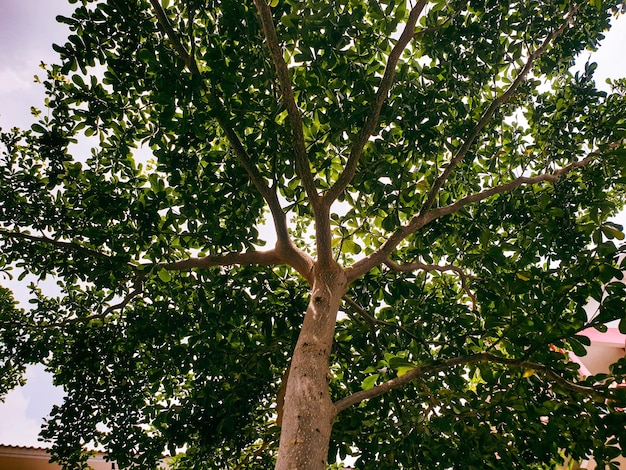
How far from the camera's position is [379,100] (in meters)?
3.60

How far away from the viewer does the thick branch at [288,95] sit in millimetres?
3100

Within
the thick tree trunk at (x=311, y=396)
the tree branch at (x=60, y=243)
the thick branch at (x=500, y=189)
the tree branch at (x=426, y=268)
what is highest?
the thick branch at (x=500, y=189)

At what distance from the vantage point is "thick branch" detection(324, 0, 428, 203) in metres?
3.43

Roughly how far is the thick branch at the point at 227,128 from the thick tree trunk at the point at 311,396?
35.3 inches

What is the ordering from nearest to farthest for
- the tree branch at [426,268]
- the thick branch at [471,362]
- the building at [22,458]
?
the thick branch at [471,362], the tree branch at [426,268], the building at [22,458]

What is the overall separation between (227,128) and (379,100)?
1.53 meters

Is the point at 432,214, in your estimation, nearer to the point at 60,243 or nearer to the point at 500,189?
the point at 500,189

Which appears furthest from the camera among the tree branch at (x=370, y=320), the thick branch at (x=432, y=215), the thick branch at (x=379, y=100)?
the tree branch at (x=370, y=320)

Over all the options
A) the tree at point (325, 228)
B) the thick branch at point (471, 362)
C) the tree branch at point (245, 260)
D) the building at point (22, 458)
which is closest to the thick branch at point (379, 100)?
the tree at point (325, 228)

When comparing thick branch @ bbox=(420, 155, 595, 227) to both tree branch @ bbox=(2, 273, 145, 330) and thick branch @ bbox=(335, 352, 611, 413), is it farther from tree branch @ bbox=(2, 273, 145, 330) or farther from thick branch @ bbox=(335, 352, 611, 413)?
tree branch @ bbox=(2, 273, 145, 330)

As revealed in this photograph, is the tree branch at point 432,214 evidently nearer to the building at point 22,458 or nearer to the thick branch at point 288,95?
the thick branch at point 288,95

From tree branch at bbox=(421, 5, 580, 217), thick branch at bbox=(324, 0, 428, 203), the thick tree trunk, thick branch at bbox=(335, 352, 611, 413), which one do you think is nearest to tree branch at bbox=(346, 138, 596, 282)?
tree branch at bbox=(421, 5, 580, 217)

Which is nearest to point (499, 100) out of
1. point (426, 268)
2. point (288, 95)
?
point (426, 268)

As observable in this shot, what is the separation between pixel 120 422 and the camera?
17.5ft
